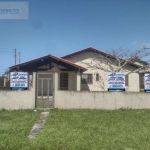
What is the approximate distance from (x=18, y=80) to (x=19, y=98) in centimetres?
96

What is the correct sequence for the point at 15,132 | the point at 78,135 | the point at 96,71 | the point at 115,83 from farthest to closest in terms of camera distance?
the point at 96,71 < the point at 115,83 < the point at 15,132 < the point at 78,135

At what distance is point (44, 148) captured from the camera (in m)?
4.80

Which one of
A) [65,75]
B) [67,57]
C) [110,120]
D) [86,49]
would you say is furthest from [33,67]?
[110,120]

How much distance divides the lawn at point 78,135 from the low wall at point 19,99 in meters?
2.49

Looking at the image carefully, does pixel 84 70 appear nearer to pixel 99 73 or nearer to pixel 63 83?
pixel 99 73

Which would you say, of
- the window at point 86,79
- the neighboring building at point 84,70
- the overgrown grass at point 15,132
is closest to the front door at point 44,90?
the overgrown grass at point 15,132

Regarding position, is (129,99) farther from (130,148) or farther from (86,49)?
(86,49)

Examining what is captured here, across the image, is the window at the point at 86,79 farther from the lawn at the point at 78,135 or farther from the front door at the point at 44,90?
the lawn at the point at 78,135

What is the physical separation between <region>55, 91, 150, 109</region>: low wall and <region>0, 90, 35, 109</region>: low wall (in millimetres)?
1354

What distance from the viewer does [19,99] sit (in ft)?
35.1

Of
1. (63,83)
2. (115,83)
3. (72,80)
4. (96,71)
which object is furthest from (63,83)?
(96,71)

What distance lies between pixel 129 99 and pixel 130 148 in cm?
653

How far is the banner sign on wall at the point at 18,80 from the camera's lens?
35.6 ft

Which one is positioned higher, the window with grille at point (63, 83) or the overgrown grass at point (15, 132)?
the window with grille at point (63, 83)
